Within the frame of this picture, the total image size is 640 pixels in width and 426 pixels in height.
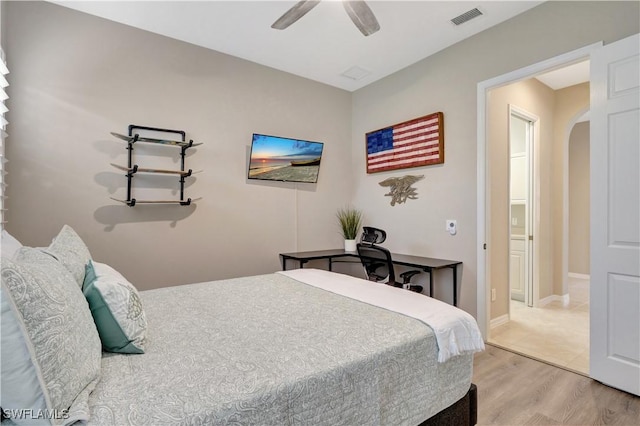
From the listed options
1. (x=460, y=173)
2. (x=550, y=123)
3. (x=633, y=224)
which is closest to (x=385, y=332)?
(x=633, y=224)

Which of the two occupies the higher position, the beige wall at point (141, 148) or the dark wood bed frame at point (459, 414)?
the beige wall at point (141, 148)

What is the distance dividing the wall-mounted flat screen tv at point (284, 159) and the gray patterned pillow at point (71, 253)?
2033 mm

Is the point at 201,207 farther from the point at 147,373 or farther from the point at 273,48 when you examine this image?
the point at 147,373

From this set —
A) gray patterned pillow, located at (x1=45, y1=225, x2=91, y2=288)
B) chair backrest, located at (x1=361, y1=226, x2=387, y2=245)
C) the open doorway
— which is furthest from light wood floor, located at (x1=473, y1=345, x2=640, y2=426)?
gray patterned pillow, located at (x1=45, y1=225, x2=91, y2=288)

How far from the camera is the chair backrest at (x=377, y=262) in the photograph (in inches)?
105

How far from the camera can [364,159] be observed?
4117mm

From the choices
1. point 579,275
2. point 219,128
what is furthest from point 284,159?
point 579,275

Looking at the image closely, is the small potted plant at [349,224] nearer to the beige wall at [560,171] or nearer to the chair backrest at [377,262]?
the chair backrest at [377,262]

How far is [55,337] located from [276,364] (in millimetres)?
611

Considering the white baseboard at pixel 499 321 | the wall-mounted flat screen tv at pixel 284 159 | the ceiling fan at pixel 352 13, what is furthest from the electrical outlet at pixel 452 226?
the ceiling fan at pixel 352 13

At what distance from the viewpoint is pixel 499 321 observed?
131 inches

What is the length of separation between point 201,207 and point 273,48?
5.81 feet

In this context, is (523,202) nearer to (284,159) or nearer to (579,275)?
(579,275)

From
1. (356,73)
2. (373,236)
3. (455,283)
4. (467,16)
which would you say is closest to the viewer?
(467,16)
